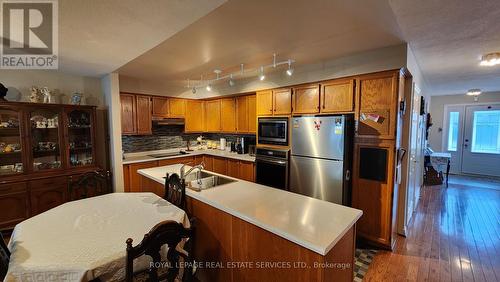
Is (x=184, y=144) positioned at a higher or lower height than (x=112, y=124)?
lower

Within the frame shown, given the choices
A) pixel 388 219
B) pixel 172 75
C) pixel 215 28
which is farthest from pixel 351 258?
pixel 172 75

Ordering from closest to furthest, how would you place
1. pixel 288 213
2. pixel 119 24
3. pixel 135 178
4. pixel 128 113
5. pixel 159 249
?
1. pixel 159 249
2. pixel 288 213
3. pixel 119 24
4. pixel 135 178
5. pixel 128 113

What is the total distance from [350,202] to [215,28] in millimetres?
2539

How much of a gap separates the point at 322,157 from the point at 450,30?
173cm

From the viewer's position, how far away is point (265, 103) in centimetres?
375

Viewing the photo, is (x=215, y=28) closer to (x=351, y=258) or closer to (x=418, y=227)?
(x=351, y=258)

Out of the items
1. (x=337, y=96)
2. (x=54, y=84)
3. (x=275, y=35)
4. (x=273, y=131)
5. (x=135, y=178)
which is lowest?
(x=135, y=178)

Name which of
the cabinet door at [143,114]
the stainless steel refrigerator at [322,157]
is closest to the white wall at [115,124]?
the cabinet door at [143,114]

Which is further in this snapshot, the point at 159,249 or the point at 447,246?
the point at 447,246

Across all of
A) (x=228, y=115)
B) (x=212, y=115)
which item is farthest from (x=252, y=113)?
(x=212, y=115)

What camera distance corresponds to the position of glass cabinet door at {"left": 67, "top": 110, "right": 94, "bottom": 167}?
Result: 129 inches

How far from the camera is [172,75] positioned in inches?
142

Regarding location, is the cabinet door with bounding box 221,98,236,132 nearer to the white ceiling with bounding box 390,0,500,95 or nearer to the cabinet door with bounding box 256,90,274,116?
the cabinet door with bounding box 256,90,274,116

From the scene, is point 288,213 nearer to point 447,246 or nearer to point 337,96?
point 337,96
